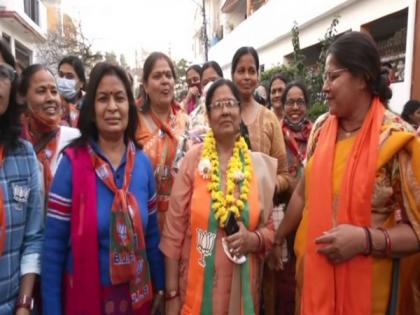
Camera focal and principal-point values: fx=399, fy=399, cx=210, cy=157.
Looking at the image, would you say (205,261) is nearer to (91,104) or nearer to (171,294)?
(171,294)

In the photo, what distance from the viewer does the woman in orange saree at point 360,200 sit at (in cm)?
174

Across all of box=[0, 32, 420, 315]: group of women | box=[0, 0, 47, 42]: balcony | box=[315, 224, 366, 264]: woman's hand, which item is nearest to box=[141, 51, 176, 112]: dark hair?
box=[0, 32, 420, 315]: group of women

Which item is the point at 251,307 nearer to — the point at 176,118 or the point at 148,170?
the point at 148,170

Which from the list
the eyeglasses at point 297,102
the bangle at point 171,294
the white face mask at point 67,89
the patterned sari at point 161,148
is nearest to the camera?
the bangle at point 171,294

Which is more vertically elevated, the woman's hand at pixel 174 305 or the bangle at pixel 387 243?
the bangle at pixel 387 243

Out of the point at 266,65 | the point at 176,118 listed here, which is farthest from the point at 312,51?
the point at 176,118

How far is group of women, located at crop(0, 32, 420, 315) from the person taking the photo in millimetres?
1773

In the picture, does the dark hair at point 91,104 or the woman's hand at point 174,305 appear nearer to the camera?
the dark hair at point 91,104

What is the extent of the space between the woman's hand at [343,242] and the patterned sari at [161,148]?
1.23 metres

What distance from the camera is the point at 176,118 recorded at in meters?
3.06

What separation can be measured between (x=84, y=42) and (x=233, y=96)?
19645 mm

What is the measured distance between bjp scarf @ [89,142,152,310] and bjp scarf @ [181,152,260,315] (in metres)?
0.26

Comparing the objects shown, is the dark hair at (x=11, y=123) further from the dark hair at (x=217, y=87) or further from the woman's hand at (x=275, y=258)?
the woman's hand at (x=275, y=258)

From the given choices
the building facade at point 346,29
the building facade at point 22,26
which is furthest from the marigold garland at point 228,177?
the building facade at point 22,26
